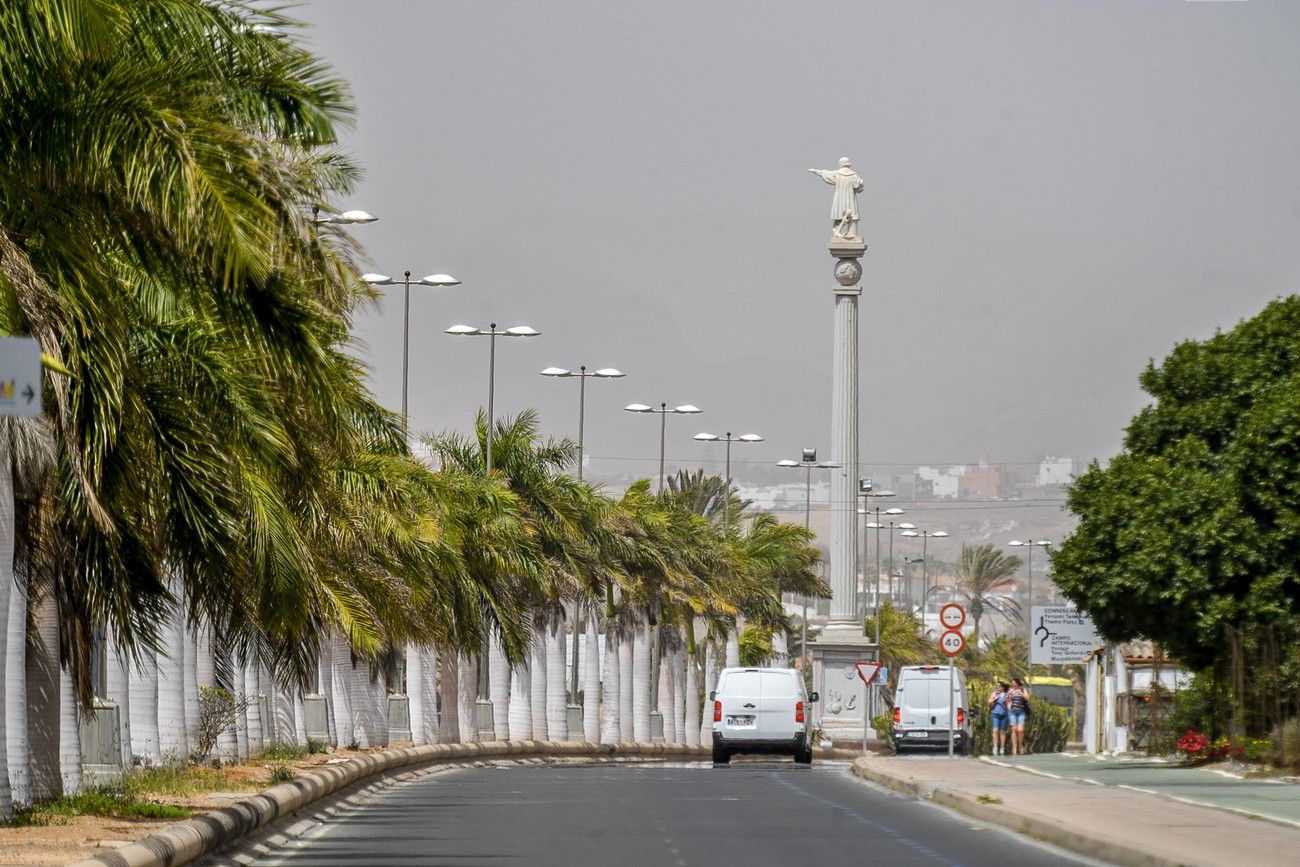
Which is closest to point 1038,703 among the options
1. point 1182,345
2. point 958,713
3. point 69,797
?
point 958,713

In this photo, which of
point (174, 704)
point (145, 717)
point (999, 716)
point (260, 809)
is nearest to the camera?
point (260, 809)

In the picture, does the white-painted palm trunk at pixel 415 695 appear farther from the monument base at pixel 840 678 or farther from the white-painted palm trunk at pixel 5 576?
the monument base at pixel 840 678

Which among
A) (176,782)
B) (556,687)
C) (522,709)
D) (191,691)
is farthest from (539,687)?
(176,782)

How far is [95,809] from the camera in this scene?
19281 mm

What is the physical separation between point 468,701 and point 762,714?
38.0 feet

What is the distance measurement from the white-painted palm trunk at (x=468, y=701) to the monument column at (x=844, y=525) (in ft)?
105

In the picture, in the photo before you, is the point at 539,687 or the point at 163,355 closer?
the point at 163,355

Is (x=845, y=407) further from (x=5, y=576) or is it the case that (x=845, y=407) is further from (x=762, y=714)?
(x=5, y=576)

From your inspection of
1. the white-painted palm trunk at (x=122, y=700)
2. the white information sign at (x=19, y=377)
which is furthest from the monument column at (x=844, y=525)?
the white information sign at (x=19, y=377)

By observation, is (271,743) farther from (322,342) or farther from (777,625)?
(777,625)

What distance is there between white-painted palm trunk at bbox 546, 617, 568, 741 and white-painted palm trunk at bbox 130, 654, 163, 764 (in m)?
33.1

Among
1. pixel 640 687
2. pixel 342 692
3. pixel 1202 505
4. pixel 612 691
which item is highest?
pixel 1202 505

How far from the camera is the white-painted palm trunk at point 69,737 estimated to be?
21266 mm

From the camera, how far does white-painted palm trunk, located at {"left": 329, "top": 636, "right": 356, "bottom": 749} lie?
40812 millimetres
